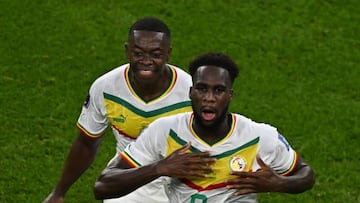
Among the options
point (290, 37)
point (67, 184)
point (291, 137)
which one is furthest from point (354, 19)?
point (67, 184)

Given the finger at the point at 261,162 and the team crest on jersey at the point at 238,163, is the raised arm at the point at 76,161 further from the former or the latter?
the finger at the point at 261,162

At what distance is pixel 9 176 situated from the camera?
11141mm

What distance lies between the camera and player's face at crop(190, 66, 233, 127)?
7027 mm

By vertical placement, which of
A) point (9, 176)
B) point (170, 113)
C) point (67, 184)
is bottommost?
point (9, 176)

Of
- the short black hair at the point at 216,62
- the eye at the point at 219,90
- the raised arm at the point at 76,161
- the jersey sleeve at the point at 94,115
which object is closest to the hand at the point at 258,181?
the eye at the point at 219,90

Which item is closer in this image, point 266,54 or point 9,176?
point 9,176

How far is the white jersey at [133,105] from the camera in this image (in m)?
8.41

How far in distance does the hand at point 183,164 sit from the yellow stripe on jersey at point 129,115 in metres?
1.36

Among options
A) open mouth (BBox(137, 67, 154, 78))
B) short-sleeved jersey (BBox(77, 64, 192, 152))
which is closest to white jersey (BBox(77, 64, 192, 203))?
short-sleeved jersey (BBox(77, 64, 192, 152))

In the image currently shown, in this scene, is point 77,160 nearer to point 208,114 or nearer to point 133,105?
point 133,105

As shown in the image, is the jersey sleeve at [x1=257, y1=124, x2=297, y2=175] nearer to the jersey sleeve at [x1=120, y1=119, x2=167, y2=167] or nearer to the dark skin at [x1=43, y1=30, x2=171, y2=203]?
the jersey sleeve at [x1=120, y1=119, x2=167, y2=167]

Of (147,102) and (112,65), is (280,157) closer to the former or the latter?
(147,102)

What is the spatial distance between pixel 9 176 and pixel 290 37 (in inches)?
181

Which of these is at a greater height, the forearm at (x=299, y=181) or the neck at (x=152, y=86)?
the neck at (x=152, y=86)
